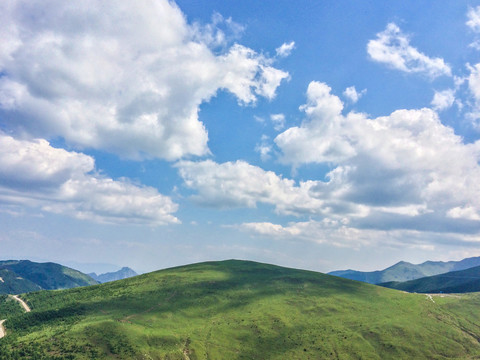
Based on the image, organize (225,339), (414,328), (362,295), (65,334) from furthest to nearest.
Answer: (362,295) → (414,328) → (225,339) → (65,334)

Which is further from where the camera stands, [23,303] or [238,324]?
[23,303]

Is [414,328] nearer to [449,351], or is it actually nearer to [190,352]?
[449,351]

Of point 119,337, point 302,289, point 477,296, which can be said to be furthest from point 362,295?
point 119,337

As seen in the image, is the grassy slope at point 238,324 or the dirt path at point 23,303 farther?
the dirt path at point 23,303

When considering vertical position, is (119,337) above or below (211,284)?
below

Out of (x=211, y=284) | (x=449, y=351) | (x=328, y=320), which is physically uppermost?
(x=211, y=284)

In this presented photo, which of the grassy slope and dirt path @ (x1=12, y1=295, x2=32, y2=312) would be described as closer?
the grassy slope

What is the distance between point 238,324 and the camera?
5635 inches

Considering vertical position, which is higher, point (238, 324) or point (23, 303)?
point (23, 303)

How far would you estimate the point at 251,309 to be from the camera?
527 feet

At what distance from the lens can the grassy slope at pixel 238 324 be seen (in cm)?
11112

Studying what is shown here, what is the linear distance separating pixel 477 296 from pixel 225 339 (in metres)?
178

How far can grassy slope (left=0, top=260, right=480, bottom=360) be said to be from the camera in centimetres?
11112

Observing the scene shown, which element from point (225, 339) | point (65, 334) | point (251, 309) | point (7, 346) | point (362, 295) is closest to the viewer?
point (7, 346)
